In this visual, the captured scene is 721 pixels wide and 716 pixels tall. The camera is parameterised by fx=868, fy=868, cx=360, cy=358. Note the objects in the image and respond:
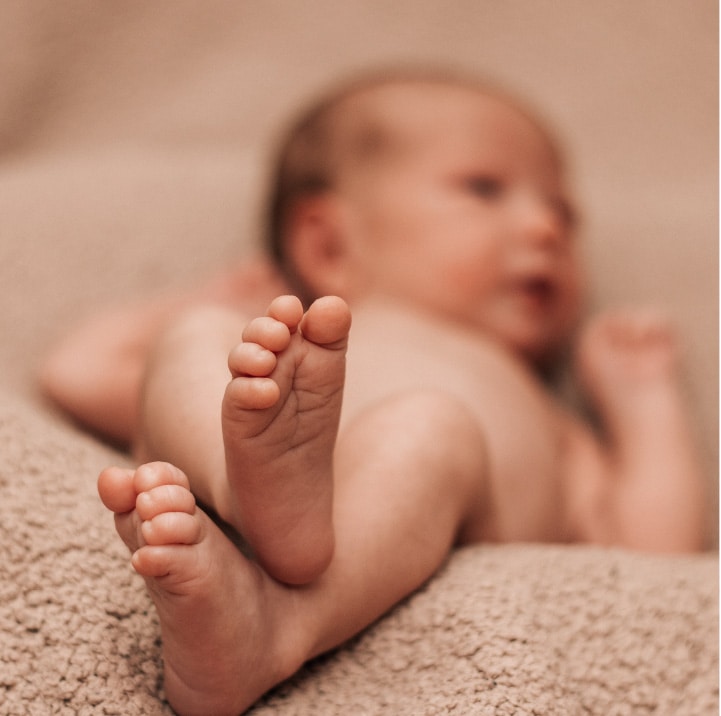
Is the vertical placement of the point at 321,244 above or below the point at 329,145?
below

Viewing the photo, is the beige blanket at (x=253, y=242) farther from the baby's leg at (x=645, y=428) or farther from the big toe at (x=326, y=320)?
the big toe at (x=326, y=320)

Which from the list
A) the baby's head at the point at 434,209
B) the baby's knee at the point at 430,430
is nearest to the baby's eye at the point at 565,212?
the baby's head at the point at 434,209

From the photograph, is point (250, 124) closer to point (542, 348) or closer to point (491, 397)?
point (542, 348)

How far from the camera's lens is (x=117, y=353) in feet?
2.69

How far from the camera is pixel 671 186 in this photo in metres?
1.31

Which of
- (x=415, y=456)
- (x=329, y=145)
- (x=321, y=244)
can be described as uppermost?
(x=329, y=145)

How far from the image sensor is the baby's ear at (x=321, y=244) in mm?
862

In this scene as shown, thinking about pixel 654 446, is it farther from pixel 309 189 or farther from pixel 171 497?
pixel 171 497

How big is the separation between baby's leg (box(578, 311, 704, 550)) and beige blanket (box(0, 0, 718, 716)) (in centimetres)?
4

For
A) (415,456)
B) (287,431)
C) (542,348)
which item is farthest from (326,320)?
(542,348)

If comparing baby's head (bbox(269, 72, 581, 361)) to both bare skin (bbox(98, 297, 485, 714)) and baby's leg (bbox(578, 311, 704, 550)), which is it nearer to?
baby's leg (bbox(578, 311, 704, 550))

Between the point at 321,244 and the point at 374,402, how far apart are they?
12.5 inches

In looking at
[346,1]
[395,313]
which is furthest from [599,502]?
[346,1]

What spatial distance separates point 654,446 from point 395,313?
322 mm
